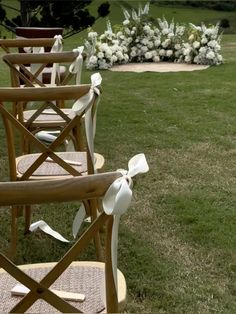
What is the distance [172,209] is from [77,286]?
2.21m

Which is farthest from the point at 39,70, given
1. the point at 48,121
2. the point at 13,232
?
the point at 13,232

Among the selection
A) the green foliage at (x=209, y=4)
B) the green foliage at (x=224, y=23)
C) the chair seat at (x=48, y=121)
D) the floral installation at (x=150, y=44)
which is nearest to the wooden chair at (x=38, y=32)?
the floral installation at (x=150, y=44)

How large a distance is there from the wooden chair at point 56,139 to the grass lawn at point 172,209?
1.30 ft

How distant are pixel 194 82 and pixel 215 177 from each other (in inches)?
187

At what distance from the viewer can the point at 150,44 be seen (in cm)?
1204

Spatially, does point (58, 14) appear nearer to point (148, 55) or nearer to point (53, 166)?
point (148, 55)

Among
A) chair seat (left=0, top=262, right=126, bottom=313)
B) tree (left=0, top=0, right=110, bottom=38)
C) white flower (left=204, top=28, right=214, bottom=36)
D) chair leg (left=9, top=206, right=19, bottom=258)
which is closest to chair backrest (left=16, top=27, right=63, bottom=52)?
white flower (left=204, top=28, right=214, bottom=36)

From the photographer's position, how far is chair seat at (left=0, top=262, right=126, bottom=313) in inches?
82.1

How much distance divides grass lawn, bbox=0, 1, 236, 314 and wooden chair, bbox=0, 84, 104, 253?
15.5 inches

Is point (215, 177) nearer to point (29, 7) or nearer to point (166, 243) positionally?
point (166, 243)

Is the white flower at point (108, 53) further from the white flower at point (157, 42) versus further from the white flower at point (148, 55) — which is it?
the white flower at point (157, 42)

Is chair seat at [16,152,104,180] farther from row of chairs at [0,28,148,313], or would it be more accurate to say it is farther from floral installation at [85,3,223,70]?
floral installation at [85,3,223,70]

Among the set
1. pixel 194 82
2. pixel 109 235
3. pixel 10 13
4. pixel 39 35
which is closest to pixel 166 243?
pixel 109 235

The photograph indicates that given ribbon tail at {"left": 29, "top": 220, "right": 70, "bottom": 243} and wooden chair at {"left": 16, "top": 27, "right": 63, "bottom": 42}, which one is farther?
wooden chair at {"left": 16, "top": 27, "right": 63, "bottom": 42}
